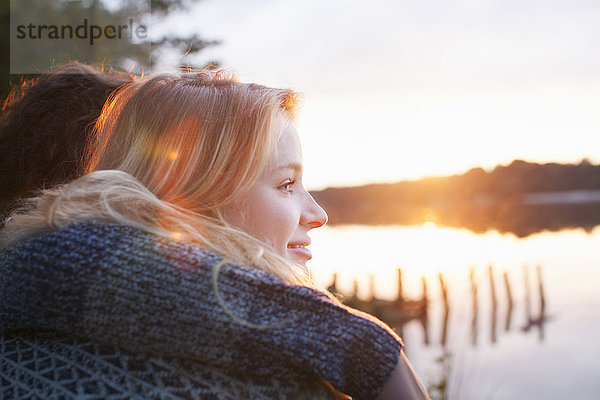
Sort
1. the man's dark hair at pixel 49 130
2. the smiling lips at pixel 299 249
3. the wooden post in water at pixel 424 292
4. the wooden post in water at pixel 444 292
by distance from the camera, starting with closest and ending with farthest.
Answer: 1. the smiling lips at pixel 299 249
2. the man's dark hair at pixel 49 130
3. the wooden post in water at pixel 444 292
4. the wooden post in water at pixel 424 292

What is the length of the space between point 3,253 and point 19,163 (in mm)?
1111

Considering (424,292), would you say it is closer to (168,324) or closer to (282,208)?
(282,208)

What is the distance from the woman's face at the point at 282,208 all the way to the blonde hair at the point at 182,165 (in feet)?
0.13

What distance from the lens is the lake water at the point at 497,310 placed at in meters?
11.3

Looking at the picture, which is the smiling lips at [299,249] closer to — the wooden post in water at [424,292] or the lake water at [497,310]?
the lake water at [497,310]

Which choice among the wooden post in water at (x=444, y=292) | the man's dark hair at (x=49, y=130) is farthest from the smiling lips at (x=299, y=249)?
the wooden post in water at (x=444, y=292)

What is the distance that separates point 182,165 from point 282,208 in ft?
1.00

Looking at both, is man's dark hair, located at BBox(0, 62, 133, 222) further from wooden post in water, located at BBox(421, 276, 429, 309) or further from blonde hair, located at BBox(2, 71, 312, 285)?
wooden post in water, located at BBox(421, 276, 429, 309)

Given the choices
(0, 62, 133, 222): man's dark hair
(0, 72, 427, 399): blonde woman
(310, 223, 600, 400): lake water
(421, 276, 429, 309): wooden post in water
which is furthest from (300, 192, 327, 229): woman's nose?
(421, 276, 429, 309): wooden post in water

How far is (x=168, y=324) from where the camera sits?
0.88 metres

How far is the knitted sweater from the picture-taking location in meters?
0.88

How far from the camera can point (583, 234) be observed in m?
36.3

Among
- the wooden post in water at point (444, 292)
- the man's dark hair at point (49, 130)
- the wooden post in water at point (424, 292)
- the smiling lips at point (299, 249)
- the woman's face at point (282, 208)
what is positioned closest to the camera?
the woman's face at point (282, 208)

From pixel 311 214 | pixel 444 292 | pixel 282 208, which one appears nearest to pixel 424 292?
pixel 444 292
